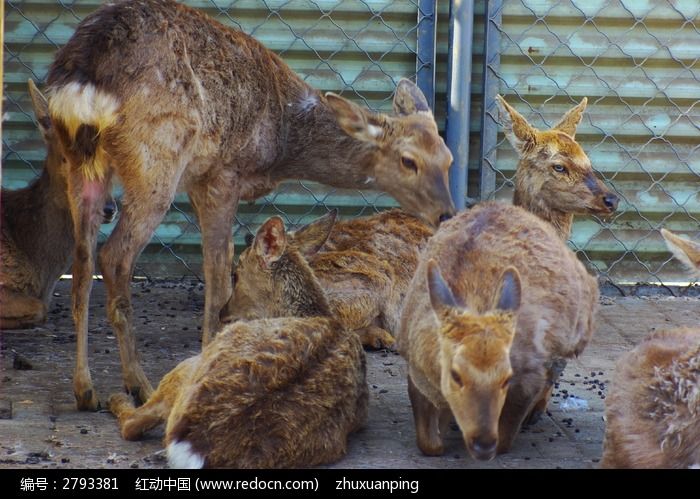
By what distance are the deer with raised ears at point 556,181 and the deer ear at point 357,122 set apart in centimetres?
87

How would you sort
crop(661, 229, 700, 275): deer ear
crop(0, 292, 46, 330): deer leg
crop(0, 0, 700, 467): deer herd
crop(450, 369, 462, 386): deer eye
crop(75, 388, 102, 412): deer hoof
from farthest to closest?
crop(0, 292, 46, 330): deer leg < crop(75, 388, 102, 412): deer hoof < crop(661, 229, 700, 275): deer ear < crop(0, 0, 700, 467): deer herd < crop(450, 369, 462, 386): deer eye

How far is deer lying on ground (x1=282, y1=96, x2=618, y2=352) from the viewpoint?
7508mm

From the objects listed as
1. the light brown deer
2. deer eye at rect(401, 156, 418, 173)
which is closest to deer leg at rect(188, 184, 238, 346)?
deer eye at rect(401, 156, 418, 173)

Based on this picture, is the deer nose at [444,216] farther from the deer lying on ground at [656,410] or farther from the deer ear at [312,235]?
the deer lying on ground at [656,410]

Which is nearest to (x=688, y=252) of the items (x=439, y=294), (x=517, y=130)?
(x=439, y=294)

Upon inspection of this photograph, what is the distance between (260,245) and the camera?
21.9ft

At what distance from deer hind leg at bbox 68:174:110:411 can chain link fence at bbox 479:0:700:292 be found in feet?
12.0

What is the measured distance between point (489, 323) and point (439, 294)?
0.26 metres

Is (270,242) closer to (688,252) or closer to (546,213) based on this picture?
(546,213)

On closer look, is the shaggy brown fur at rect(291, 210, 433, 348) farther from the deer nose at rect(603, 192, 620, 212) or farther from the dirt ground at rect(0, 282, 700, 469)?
the deer nose at rect(603, 192, 620, 212)
